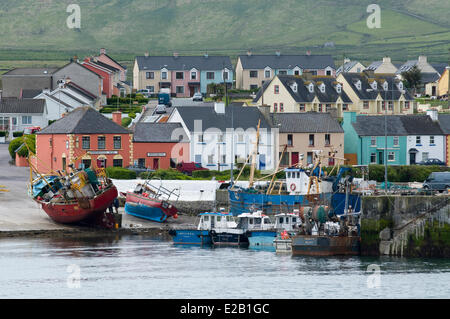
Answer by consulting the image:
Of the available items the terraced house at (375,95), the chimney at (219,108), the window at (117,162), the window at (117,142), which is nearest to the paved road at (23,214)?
the window at (117,162)

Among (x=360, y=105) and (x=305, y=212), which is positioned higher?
(x=360, y=105)

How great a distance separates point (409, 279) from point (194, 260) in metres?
13.4

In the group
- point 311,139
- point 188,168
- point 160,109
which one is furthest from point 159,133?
point 311,139

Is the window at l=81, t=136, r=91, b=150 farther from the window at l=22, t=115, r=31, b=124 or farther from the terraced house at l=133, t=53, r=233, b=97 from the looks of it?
the terraced house at l=133, t=53, r=233, b=97

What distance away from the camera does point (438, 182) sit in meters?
76.9

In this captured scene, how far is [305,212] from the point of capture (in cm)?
6612

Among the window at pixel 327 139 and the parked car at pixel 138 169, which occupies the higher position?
the window at pixel 327 139

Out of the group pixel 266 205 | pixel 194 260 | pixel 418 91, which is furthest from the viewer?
pixel 418 91

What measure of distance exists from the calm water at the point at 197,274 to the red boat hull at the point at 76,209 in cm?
617

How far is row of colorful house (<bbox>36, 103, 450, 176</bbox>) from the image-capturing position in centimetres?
9200

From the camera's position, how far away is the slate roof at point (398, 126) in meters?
104

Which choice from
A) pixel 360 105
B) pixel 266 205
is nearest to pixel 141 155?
pixel 266 205

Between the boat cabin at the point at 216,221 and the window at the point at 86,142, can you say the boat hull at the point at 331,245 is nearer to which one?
the boat cabin at the point at 216,221
